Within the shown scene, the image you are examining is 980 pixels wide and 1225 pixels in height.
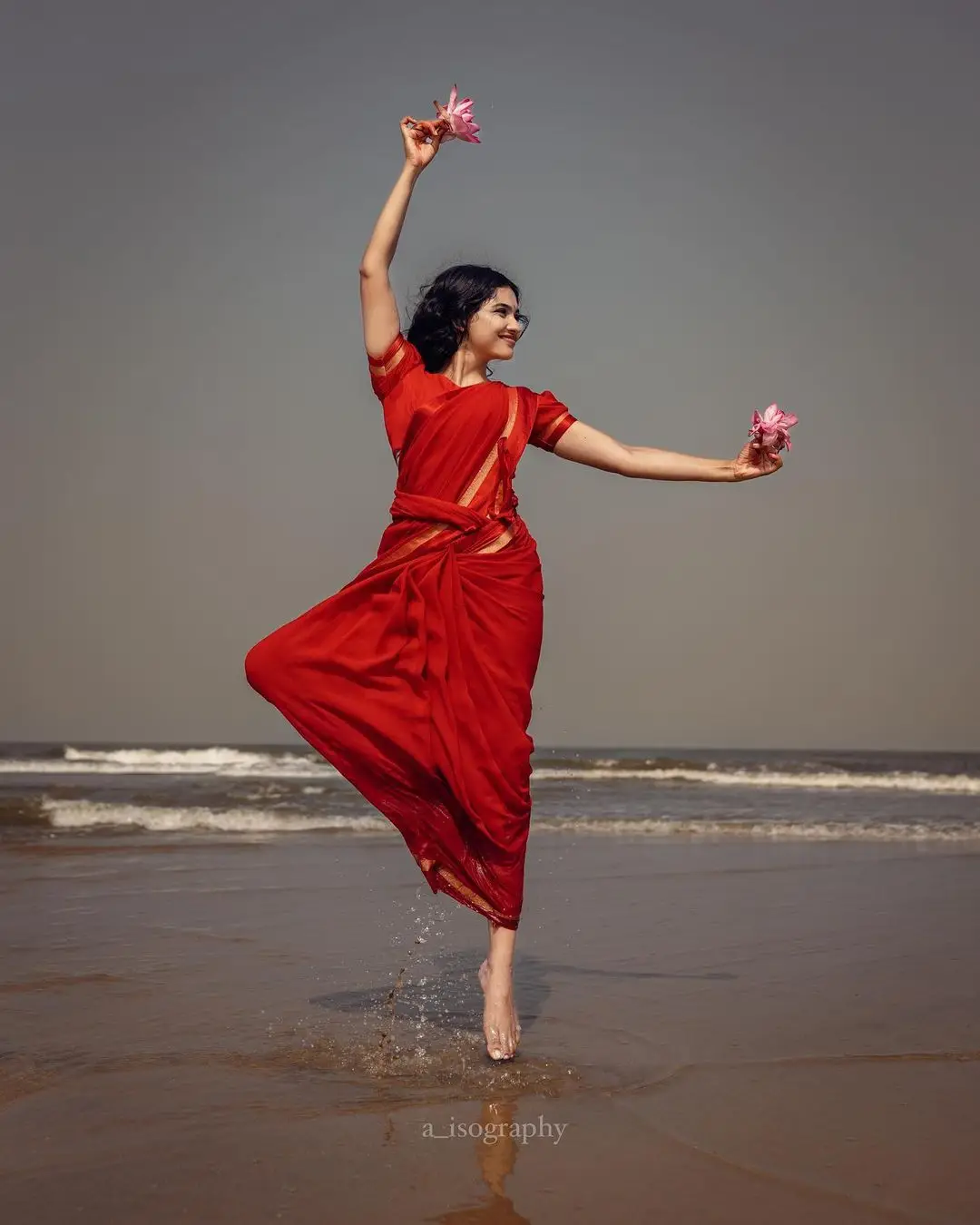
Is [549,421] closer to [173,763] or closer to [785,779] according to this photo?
[785,779]

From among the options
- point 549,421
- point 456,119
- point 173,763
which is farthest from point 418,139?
point 173,763

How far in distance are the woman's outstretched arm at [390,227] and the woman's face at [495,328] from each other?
26cm

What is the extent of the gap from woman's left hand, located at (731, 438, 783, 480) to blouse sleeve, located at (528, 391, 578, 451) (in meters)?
0.46

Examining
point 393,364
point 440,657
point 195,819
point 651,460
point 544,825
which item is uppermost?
point 393,364

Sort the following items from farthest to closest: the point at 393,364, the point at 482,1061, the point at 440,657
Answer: the point at 393,364 → the point at 440,657 → the point at 482,1061

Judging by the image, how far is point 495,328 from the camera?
322 cm

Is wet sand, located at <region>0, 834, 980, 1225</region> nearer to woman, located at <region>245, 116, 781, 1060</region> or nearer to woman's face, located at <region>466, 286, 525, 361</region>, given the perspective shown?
woman, located at <region>245, 116, 781, 1060</region>

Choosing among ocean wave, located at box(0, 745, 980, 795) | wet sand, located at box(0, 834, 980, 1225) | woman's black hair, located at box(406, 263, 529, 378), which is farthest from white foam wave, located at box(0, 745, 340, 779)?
woman's black hair, located at box(406, 263, 529, 378)

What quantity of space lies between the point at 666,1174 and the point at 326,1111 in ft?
2.32

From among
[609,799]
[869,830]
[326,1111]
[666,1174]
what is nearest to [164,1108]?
[326,1111]

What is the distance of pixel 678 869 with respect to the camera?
6680mm

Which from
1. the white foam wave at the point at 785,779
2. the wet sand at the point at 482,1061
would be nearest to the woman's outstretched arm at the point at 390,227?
the wet sand at the point at 482,1061

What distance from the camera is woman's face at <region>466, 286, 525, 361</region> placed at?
323cm

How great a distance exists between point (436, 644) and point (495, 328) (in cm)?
88
